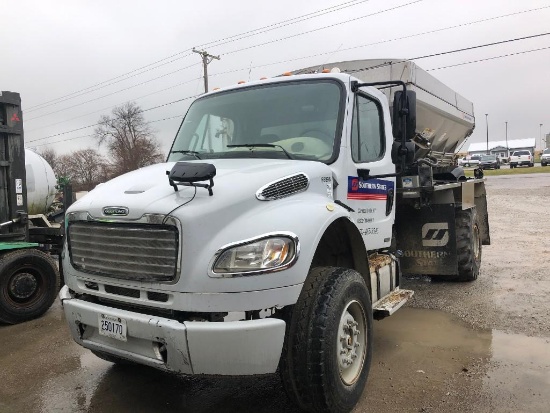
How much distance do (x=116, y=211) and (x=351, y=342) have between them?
76.5 inches

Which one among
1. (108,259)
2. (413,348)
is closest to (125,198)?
(108,259)

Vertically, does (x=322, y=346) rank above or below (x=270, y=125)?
below

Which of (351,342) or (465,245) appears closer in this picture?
(351,342)

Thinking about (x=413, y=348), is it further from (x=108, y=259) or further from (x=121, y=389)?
(x=108, y=259)

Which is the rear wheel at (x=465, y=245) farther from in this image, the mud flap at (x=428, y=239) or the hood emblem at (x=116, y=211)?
the hood emblem at (x=116, y=211)

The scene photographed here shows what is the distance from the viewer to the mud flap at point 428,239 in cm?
648

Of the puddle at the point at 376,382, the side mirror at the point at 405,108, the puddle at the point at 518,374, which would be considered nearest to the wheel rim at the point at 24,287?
the puddle at the point at 376,382

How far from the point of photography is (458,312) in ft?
19.5

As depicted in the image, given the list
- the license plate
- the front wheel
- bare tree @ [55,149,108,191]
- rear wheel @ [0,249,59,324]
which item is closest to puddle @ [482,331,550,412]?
the front wheel

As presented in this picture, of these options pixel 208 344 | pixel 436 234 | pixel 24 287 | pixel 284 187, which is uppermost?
pixel 284 187

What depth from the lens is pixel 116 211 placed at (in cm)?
318

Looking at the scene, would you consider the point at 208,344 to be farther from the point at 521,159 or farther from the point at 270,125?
the point at 521,159

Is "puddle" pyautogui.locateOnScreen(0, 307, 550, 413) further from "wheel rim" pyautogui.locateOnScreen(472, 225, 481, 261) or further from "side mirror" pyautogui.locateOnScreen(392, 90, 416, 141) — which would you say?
"wheel rim" pyautogui.locateOnScreen(472, 225, 481, 261)

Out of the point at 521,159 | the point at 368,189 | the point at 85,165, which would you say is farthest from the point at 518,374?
the point at 85,165
